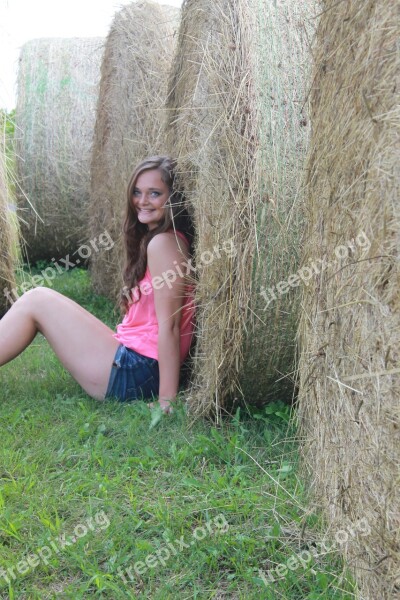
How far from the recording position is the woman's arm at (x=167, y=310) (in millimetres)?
3822

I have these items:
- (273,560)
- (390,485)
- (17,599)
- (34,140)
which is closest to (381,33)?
(390,485)

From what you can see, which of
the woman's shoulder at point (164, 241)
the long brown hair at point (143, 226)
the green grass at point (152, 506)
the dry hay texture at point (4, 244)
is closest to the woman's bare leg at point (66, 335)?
the green grass at point (152, 506)

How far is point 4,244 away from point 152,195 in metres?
1.34

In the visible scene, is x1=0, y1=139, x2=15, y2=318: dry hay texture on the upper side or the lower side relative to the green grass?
upper

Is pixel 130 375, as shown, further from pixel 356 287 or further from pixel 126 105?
pixel 126 105

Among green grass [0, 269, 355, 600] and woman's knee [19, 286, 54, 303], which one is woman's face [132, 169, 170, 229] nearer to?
woman's knee [19, 286, 54, 303]

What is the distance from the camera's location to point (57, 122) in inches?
267

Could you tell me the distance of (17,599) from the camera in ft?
7.94

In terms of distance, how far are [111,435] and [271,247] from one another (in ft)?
3.53

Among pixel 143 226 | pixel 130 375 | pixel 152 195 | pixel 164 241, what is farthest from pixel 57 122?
pixel 130 375

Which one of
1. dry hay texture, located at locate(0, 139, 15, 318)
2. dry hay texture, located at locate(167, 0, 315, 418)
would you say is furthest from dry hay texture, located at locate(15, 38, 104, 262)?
dry hay texture, located at locate(167, 0, 315, 418)

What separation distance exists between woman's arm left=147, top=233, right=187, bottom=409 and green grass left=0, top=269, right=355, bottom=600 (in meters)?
0.16

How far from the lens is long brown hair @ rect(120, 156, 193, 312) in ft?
13.1

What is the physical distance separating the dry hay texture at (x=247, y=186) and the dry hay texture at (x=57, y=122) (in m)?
3.29
